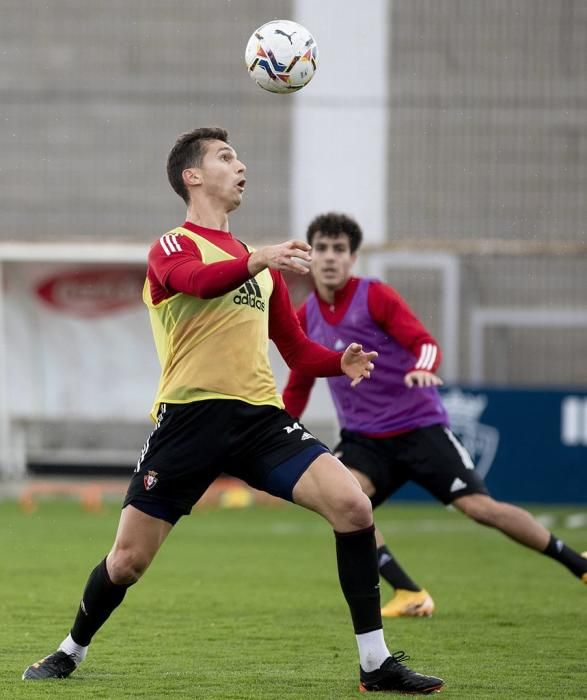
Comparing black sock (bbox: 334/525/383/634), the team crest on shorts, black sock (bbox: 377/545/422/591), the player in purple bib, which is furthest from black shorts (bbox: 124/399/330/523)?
black sock (bbox: 377/545/422/591)

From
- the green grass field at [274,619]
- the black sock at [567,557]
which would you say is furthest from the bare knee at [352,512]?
the black sock at [567,557]

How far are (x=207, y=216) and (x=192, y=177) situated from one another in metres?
0.19

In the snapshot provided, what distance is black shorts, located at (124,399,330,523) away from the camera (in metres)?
5.83

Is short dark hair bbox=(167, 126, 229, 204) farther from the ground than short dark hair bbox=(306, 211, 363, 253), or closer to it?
farther from the ground

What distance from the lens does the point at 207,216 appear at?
6.10 metres

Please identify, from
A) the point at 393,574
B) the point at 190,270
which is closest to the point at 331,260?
the point at 393,574

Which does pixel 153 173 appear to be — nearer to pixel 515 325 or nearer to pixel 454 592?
pixel 515 325

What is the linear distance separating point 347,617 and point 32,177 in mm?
12482

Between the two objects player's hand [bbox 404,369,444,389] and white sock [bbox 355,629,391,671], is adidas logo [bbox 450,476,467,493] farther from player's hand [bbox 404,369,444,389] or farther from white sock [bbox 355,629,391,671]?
white sock [bbox 355,629,391,671]

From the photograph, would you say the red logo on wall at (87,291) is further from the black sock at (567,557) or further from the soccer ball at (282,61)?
the soccer ball at (282,61)

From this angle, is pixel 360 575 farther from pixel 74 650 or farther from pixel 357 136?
pixel 357 136

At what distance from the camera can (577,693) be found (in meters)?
5.76

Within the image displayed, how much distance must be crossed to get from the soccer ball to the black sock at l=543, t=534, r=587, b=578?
2.95m

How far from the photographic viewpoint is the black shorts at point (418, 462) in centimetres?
819
